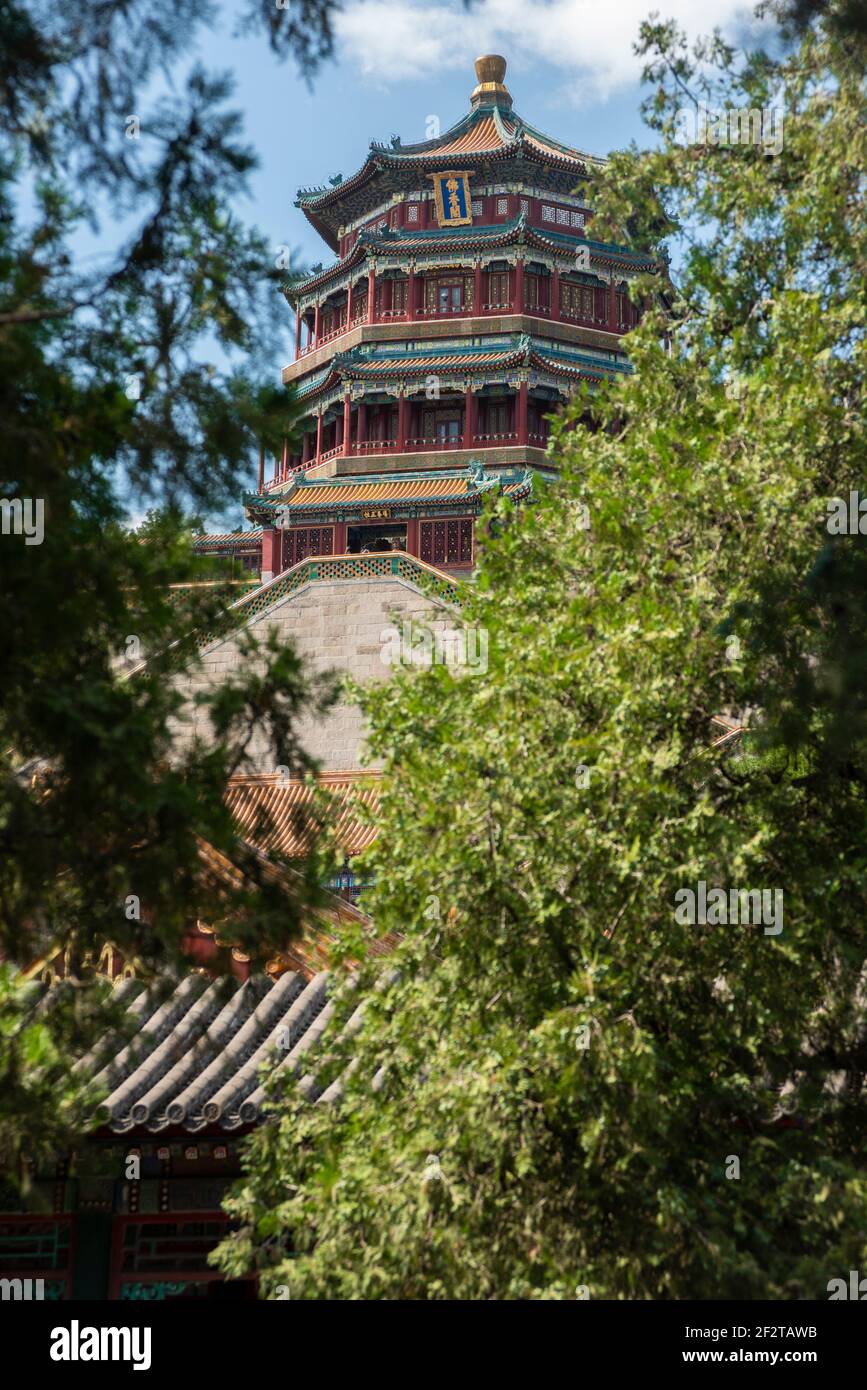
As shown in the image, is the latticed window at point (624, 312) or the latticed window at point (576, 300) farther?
the latticed window at point (624, 312)

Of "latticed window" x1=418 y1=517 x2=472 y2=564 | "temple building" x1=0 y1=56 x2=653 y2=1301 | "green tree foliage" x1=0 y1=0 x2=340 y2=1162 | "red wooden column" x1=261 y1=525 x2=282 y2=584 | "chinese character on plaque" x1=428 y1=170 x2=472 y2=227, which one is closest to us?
"green tree foliage" x1=0 y1=0 x2=340 y2=1162

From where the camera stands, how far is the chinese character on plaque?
34469 millimetres

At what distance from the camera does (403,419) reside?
109 ft

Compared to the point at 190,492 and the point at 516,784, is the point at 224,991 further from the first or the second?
the point at 516,784

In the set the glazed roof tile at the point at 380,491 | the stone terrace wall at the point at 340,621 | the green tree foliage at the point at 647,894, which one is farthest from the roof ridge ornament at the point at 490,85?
the green tree foliage at the point at 647,894

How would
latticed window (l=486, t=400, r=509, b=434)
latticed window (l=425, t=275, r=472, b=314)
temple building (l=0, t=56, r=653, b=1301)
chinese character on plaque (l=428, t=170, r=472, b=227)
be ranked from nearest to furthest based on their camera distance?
temple building (l=0, t=56, r=653, b=1301) → latticed window (l=486, t=400, r=509, b=434) → latticed window (l=425, t=275, r=472, b=314) → chinese character on plaque (l=428, t=170, r=472, b=227)

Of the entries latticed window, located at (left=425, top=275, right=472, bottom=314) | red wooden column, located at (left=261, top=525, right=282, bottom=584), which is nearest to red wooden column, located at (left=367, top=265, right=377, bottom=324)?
latticed window, located at (left=425, top=275, right=472, bottom=314)

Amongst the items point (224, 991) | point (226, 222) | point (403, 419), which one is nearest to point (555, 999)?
point (224, 991)

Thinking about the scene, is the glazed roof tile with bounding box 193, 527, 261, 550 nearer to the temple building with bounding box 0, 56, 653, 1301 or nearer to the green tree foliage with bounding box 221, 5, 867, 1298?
the temple building with bounding box 0, 56, 653, 1301

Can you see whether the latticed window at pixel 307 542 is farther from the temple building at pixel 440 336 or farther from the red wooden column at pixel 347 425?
the red wooden column at pixel 347 425

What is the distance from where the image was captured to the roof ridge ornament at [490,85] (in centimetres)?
3575

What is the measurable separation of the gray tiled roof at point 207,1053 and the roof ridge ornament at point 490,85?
29.7 meters

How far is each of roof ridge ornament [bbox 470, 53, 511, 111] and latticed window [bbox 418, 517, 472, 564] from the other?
421 inches

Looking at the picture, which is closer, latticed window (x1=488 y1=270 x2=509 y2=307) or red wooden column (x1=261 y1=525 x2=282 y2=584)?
red wooden column (x1=261 y1=525 x2=282 y2=584)
